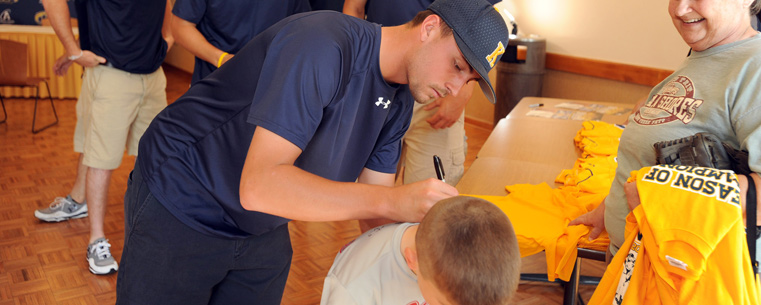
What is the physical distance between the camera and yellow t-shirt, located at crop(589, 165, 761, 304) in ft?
4.39

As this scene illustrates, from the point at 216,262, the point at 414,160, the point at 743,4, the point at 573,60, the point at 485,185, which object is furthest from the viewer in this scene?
the point at 573,60

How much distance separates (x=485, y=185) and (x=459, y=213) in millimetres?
1445

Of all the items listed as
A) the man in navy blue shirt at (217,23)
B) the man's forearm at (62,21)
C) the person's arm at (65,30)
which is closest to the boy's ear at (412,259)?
the man in navy blue shirt at (217,23)

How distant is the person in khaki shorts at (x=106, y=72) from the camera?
2.94 m

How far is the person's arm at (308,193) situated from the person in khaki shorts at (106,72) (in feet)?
7.07

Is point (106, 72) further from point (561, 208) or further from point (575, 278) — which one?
point (575, 278)

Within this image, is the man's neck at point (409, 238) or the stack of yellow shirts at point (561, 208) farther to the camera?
the stack of yellow shirts at point (561, 208)

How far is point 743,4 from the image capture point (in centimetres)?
156

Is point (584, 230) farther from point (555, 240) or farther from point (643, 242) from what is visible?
point (643, 242)

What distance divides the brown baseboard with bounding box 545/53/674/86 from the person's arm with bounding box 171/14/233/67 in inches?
145

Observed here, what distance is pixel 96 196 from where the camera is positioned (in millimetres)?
2965

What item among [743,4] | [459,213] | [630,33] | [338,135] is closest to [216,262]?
[338,135]

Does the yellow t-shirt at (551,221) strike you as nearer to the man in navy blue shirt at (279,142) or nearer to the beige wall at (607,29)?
the man in navy blue shirt at (279,142)

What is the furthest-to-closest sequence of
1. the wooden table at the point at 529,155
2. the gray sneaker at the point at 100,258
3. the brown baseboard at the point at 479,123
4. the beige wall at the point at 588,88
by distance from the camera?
the brown baseboard at the point at 479,123
the beige wall at the point at 588,88
the gray sneaker at the point at 100,258
the wooden table at the point at 529,155
